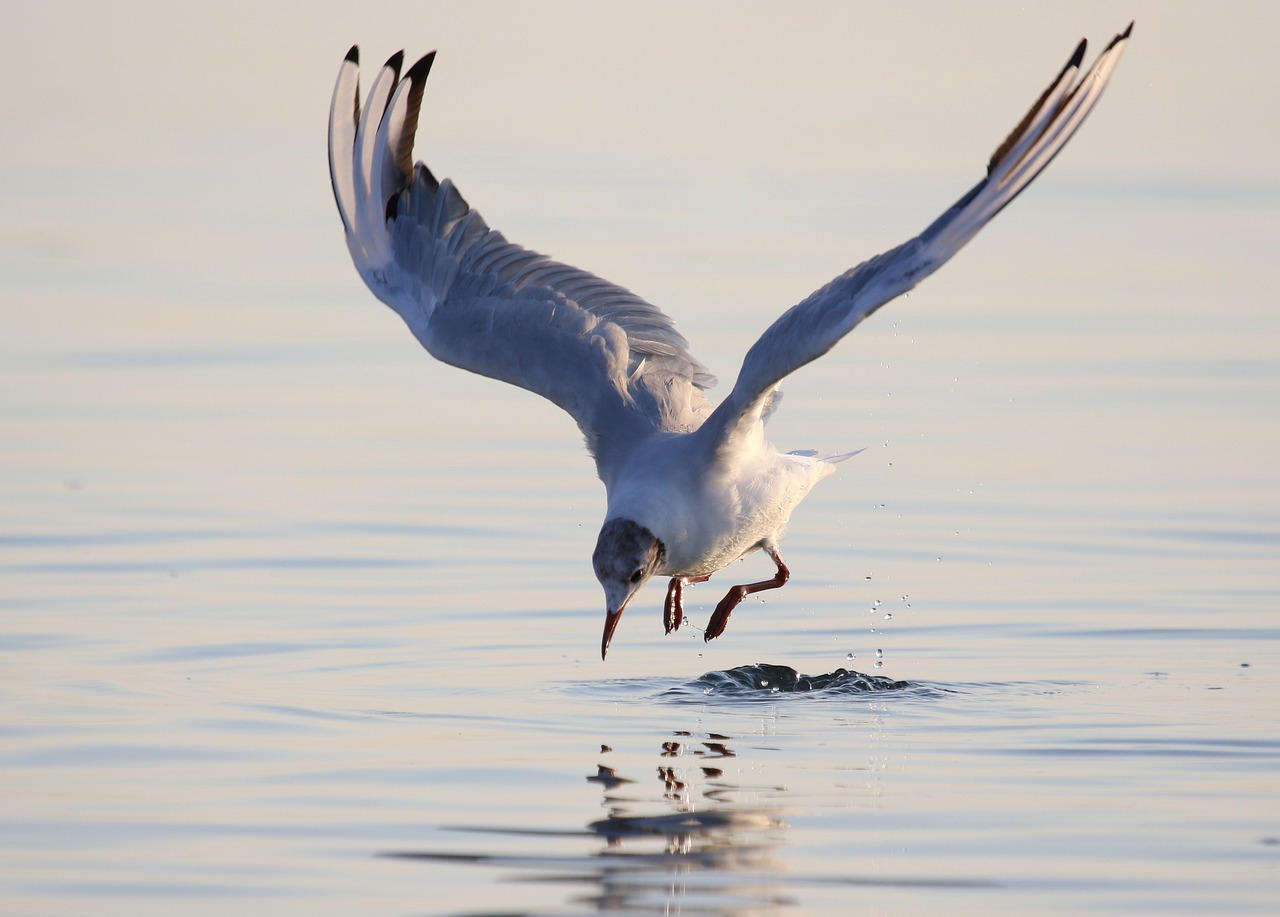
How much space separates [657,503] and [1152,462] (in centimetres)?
426

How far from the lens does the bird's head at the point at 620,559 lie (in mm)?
8891

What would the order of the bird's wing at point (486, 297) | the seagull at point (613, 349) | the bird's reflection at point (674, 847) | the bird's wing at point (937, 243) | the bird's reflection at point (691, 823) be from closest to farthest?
the bird's reflection at point (674, 847), the bird's reflection at point (691, 823), the bird's wing at point (937, 243), the seagull at point (613, 349), the bird's wing at point (486, 297)

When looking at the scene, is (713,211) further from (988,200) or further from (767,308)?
(988,200)

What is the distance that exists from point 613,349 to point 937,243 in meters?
2.04

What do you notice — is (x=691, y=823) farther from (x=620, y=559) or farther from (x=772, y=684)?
(x=772, y=684)

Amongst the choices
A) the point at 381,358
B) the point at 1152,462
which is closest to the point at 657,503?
the point at 1152,462

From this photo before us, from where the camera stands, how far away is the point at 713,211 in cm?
1858

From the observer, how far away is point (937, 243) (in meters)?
8.04

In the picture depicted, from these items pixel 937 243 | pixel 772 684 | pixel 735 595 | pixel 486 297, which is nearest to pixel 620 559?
pixel 772 684

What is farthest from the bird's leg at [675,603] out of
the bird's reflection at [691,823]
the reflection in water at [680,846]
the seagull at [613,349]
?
the bird's reflection at [691,823]

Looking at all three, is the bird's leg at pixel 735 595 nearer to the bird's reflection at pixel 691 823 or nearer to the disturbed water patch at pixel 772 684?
the disturbed water patch at pixel 772 684

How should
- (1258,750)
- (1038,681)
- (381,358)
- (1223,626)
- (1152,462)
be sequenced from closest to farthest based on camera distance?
(1258,750), (1038,681), (1223,626), (1152,462), (381,358)

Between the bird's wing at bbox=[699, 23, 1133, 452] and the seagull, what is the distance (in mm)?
10

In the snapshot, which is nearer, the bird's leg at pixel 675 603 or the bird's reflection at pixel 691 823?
the bird's reflection at pixel 691 823
